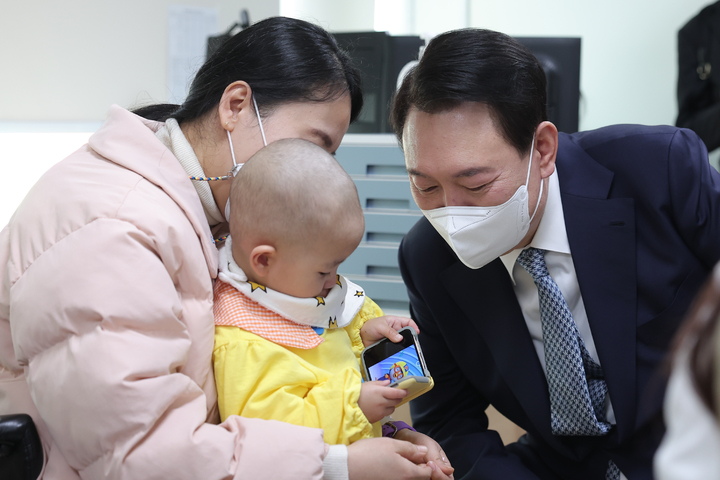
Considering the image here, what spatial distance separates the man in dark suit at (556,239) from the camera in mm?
1108

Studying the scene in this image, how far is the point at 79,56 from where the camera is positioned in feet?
8.80

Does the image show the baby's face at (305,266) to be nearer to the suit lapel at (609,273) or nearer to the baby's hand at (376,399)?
the baby's hand at (376,399)

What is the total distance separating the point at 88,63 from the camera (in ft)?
8.86

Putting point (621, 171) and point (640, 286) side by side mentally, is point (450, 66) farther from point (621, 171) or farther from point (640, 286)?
point (640, 286)

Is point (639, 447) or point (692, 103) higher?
point (692, 103)

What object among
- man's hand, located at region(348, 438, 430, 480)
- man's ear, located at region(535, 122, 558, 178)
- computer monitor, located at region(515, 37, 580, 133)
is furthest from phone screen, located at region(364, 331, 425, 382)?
computer monitor, located at region(515, 37, 580, 133)

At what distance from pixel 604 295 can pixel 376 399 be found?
54 cm

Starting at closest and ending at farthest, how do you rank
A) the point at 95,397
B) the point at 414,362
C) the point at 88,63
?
the point at 95,397 < the point at 414,362 < the point at 88,63

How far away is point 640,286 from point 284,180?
0.75m

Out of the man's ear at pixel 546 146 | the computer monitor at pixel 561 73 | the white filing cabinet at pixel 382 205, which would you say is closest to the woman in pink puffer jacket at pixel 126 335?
the man's ear at pixel 546 146

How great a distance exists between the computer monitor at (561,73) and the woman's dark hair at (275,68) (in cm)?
143

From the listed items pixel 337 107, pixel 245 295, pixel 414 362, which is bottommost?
pixel 414 362

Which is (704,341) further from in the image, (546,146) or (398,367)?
(546,146)

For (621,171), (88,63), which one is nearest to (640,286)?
(621,171)
